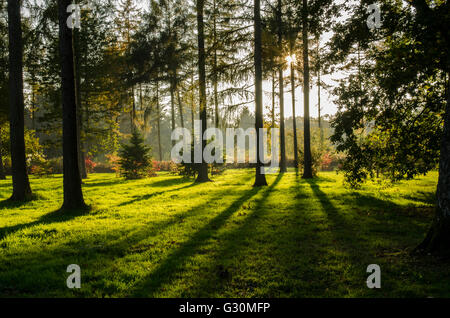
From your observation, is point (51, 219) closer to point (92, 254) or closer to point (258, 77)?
point (92, 254)

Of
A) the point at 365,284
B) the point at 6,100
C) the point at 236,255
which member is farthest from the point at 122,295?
the point at 6,100

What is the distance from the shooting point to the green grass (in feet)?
12.0

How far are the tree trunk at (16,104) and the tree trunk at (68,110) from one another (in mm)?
3430

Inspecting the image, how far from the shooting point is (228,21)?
1266 cm

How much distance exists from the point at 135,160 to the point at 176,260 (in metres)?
16.8

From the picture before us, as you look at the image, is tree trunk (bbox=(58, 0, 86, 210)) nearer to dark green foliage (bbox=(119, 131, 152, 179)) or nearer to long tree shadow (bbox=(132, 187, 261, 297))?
long tree shadow (bbox=(132, 187, 261, 297))

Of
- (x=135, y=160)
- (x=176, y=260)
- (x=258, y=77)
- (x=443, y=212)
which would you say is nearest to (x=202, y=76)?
(x=258, y=77)

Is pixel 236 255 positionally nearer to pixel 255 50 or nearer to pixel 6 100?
pixel 255 50

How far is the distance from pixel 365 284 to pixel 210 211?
521 centimetres

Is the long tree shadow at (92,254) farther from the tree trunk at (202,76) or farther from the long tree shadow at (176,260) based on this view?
the tree trunk at (202,76)

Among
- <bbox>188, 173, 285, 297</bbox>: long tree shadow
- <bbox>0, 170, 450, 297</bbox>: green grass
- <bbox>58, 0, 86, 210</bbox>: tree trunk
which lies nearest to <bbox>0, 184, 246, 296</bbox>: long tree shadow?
<bbox>0, 170, 450, 297</bbox>: green grass

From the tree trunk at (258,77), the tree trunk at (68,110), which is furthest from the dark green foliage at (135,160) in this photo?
the tree trunk at (68,110)

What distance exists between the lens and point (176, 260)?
460 centimetres

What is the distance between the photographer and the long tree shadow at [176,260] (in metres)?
3.68
